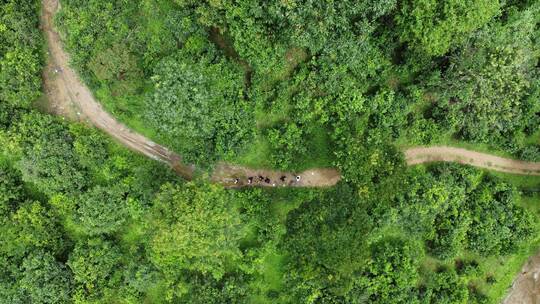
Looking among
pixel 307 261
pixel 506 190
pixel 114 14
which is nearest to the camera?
pixel 307 261

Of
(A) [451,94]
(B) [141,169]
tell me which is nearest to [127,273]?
(B) [141,169]

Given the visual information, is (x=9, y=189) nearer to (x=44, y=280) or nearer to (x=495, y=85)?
(x=44, y=280)

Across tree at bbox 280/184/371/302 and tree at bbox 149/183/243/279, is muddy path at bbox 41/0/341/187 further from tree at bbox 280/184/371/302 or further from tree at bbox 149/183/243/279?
tree at bbox 280/184/371/302

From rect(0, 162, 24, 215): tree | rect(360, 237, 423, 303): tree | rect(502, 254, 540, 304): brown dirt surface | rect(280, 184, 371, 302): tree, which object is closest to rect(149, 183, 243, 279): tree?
rect(280, 184, 371, 302): tree

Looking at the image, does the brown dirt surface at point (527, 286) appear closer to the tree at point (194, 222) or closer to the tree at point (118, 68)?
the tree at point (194, 222)

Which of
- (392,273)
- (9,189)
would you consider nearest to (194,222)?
(392,273)

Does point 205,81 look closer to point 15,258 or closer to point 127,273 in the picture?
point 127,273
